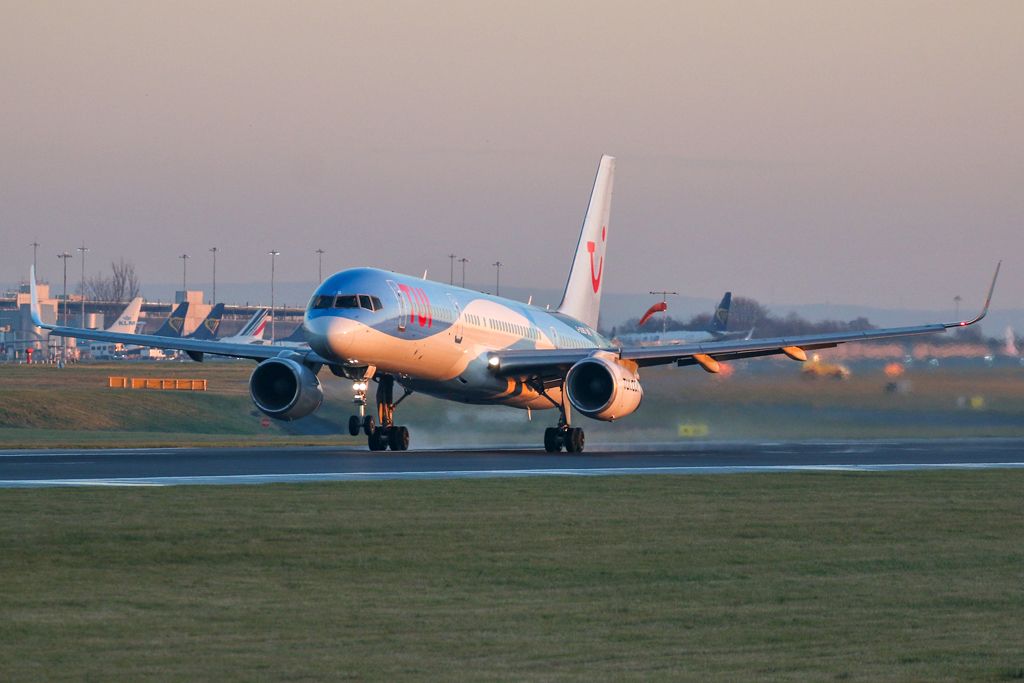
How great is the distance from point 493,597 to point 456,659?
126 inches

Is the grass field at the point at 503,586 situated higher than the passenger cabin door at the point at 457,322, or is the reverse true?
Result: the passenger cabin door at the point at 457,322

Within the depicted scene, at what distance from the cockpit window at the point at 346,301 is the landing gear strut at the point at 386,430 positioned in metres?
4.20

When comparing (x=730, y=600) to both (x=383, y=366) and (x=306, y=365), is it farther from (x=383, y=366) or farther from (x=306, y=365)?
(x=306, y=365)

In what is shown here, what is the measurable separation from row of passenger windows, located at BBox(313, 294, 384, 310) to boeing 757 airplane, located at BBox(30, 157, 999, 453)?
26mm

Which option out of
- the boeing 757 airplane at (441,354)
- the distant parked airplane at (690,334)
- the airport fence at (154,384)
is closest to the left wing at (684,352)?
the boeing 757 airplane at (441,354)

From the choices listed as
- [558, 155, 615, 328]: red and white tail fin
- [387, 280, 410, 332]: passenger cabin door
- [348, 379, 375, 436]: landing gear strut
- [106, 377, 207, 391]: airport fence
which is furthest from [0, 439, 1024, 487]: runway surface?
[106, 377, 207, 391]: airport fence

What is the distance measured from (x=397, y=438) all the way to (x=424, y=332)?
3996mm

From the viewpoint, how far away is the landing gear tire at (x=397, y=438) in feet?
150

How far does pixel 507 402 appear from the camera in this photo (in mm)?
48719

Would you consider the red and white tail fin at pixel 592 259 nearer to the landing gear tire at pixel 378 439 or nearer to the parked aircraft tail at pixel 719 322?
the landing gear tire at pixel 378 439

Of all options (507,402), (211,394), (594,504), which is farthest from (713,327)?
(594,504)

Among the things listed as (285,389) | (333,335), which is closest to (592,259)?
(285,389)

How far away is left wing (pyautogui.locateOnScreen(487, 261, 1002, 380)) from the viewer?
151 ft

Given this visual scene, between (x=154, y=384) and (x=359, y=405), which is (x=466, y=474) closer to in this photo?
(x=359, y=405)
